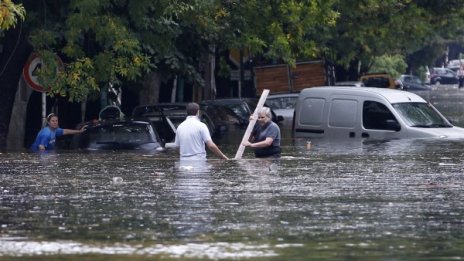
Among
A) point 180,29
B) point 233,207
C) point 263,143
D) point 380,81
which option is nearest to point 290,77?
point 380,81

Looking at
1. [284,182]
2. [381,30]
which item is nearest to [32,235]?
[284,182]

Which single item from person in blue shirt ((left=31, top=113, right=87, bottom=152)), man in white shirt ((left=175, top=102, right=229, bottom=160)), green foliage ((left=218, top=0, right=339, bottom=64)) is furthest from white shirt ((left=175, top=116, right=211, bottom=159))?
green foliage ((left=218, top=0, right=339, bottom=64))

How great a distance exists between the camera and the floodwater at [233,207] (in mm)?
11156

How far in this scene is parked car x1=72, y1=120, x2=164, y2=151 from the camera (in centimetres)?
2356

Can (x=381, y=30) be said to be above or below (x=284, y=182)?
above

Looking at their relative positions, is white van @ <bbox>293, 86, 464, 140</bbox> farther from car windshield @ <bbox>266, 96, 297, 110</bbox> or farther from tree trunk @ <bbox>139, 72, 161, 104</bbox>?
car windshield @ <bbox>266, 96, 297, 110</bbox>

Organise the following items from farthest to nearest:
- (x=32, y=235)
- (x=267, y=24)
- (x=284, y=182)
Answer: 1. (x=267, y=24)
2. (x=284, y=182)
3. (x=32, y=235)

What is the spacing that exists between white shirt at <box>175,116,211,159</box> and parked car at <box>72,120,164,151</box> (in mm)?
4087

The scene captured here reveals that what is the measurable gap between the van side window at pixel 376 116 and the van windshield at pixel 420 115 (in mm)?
207

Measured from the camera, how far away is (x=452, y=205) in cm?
1442

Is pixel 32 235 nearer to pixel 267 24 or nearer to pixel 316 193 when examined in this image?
pixel 316 193

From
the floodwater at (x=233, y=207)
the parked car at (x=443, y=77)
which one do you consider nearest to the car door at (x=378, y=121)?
the floodwater at (x=233, y=207)

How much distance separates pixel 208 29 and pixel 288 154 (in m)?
5.57

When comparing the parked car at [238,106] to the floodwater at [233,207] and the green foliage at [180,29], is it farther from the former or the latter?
the floodwater at [233,207]
